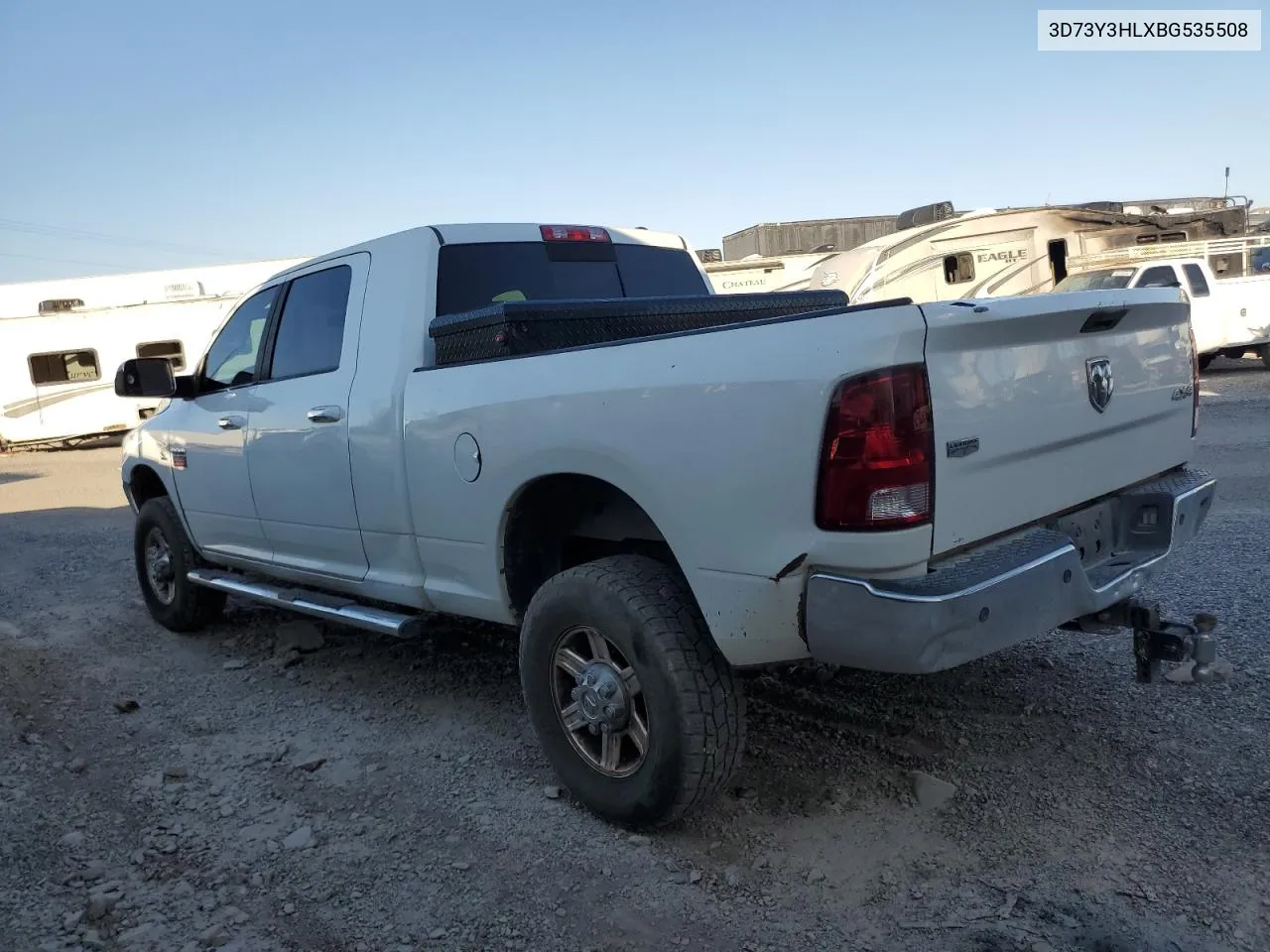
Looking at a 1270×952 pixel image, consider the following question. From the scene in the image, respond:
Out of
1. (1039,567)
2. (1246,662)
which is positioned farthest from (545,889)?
(1246,662)

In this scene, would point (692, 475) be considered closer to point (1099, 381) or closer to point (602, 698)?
point (602, 698)

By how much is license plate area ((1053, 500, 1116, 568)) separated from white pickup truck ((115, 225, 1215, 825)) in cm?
1

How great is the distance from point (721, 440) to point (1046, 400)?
957mm

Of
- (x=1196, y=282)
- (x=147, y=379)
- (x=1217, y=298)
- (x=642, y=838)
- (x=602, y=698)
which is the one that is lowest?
(x=642, y=838)

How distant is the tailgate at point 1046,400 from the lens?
8.39ft

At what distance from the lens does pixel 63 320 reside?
18031 millimetres

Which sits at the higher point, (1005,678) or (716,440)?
(716,440)

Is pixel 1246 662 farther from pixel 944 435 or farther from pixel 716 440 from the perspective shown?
pixel 716 440

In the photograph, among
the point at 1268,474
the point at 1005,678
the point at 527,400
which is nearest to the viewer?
the point at 527,400

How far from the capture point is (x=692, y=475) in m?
2.75

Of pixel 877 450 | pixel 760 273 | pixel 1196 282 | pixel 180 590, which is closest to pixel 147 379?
pixel 180 590

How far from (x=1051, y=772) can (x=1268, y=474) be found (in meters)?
5.96

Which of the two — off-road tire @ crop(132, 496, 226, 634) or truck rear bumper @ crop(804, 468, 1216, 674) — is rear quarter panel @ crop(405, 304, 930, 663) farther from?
off-road tire @ crop(132, 496, 226, 634)

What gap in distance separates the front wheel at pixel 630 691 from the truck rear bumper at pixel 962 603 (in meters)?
0.43
